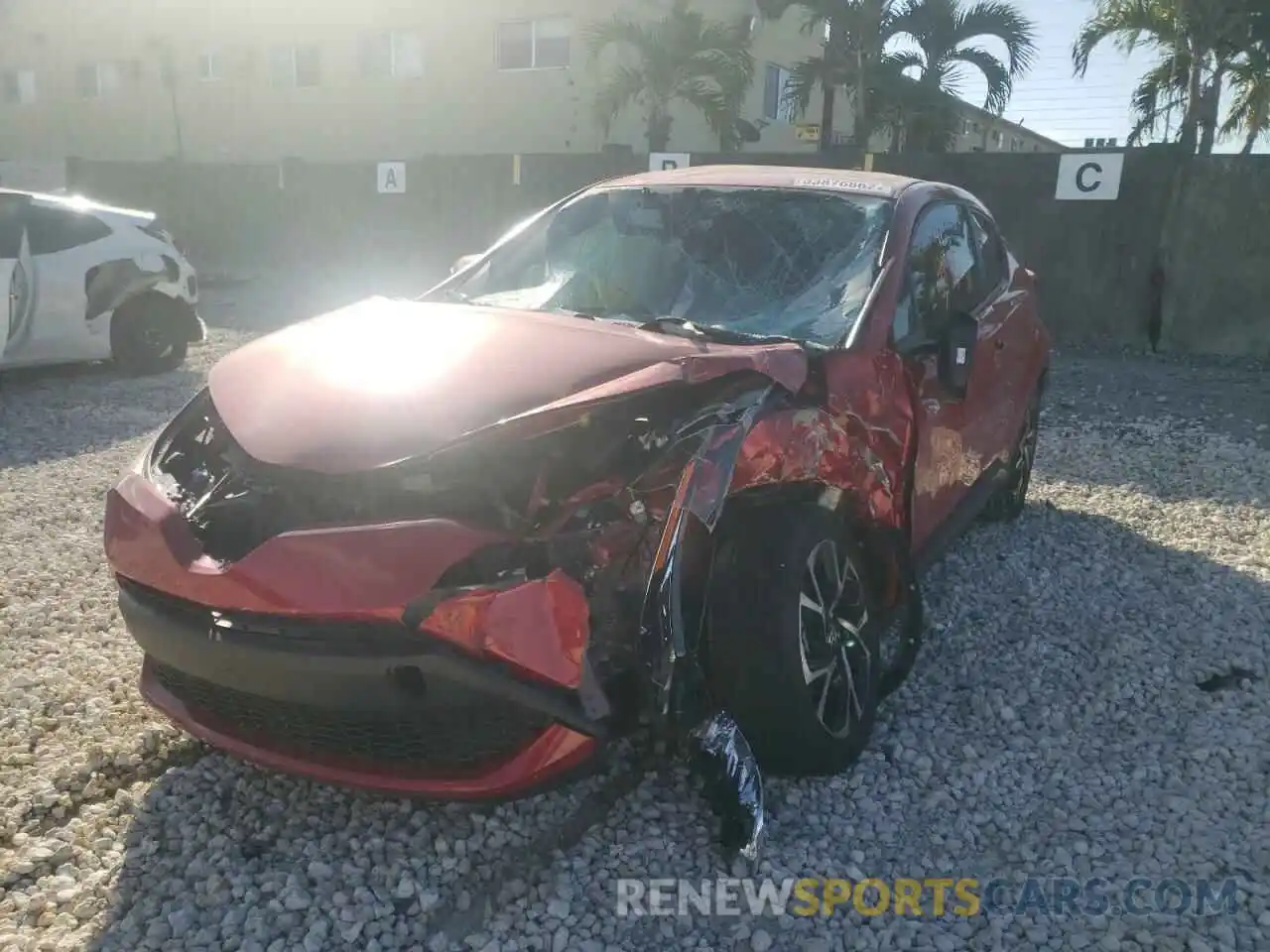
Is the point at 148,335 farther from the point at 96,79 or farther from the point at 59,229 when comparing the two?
the point at 96,79

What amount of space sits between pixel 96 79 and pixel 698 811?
30.8 meters

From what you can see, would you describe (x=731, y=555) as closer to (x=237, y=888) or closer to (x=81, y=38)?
(x=237, y=888)

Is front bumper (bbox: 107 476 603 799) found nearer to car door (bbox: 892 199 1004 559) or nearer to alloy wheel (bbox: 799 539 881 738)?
alloy wheel (bbox: 799 539 881 738)

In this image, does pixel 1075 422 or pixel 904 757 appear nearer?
pixel 904 757

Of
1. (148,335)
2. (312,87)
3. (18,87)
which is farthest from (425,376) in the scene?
(18,87)

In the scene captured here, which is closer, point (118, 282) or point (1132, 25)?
point (118, 282)

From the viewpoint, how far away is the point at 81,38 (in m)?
27.8

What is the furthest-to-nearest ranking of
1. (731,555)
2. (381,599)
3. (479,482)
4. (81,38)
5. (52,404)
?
(81,38) → (52,404) → (731,555) → (479,482) → (381,599)

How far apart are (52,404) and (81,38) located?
24893 millimetres

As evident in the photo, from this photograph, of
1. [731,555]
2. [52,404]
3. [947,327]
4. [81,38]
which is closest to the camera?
[731,555]

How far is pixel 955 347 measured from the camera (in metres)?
3.61

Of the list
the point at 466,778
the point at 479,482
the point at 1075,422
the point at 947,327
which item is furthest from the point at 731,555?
the point at 1075,422

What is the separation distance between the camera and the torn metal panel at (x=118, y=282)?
26.8 feet

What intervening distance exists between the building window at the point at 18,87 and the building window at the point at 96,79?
188cm
